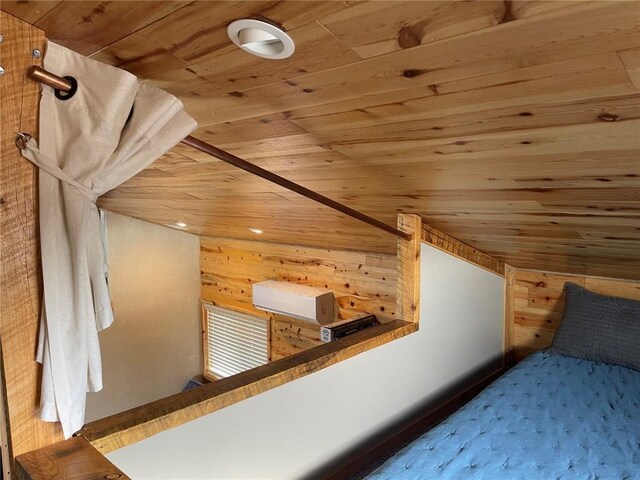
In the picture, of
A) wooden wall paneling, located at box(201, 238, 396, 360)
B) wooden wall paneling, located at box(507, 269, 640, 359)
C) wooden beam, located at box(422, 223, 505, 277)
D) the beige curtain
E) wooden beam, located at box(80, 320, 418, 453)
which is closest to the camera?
the beige curtain

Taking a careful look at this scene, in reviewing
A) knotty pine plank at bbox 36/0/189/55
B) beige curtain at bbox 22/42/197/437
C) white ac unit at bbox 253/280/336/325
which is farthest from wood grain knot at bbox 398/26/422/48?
white ac unit at bbox 253/280/336/325

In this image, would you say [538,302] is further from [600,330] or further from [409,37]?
[409,37]

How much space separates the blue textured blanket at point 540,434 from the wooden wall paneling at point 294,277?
1.25 m

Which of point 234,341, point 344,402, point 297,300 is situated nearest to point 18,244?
point 344,402

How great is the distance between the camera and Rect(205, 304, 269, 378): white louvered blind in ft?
15.4

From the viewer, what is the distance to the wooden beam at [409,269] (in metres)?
2.42

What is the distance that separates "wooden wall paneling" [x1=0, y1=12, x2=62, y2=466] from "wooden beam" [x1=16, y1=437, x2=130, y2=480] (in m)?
0.04

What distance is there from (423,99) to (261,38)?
48cm

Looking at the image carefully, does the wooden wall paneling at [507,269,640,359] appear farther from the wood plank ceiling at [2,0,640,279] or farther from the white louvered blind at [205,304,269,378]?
the white louvered blind at [205,304,269,378]

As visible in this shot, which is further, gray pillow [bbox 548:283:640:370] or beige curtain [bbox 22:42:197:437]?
gray pillow [bbox 548:283:640:370]

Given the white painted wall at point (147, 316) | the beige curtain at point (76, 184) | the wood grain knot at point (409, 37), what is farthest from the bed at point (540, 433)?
the white painted wall at point (147, 316)

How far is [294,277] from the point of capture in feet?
13.4

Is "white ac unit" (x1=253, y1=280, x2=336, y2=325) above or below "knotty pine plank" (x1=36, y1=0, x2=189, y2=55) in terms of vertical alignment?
below

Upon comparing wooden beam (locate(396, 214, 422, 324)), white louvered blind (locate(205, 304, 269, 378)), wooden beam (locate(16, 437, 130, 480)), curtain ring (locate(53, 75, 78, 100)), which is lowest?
white louvered blind (locate(205, 304, 269, 378))
